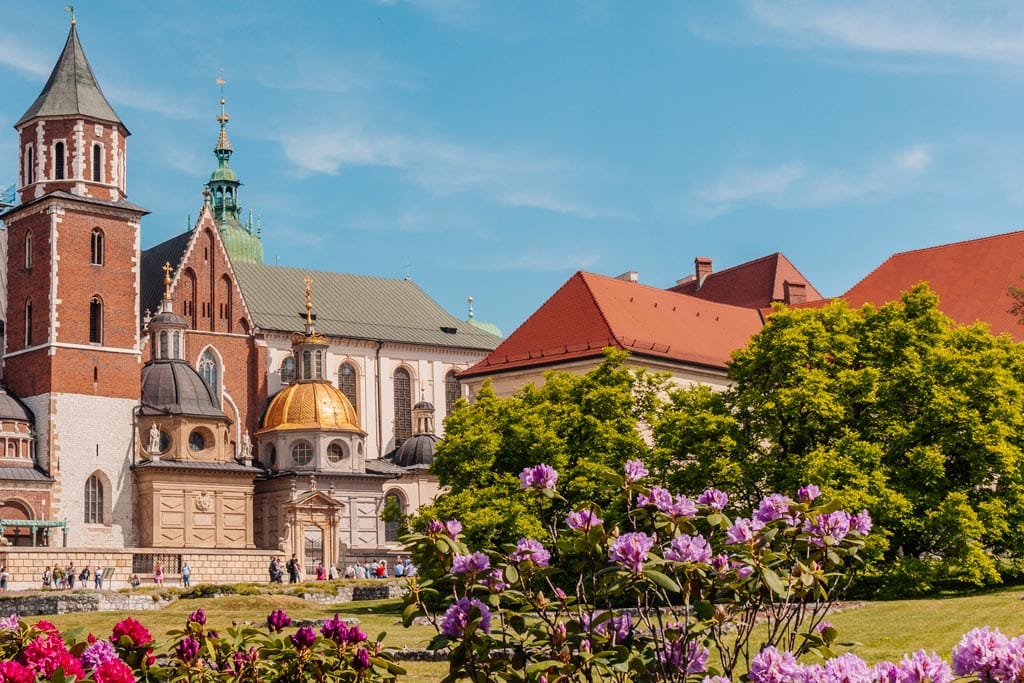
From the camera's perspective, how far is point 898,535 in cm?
3419

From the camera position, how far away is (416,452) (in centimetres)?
7706

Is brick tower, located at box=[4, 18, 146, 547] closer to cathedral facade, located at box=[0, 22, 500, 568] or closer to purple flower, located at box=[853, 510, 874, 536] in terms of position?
cathedral facade, located at box=[0, 22, 500, 568]

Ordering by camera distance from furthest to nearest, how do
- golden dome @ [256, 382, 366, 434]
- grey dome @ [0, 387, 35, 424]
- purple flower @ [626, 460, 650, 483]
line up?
golden dome @ [256, 382, 366, 434] → grey dome @ [0, 387, 35, 424] → purple flower @ [626, 460, 650, 483]

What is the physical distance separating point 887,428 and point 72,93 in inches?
1699

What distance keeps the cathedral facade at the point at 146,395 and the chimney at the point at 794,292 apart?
2046cm

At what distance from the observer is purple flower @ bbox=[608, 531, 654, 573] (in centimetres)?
917

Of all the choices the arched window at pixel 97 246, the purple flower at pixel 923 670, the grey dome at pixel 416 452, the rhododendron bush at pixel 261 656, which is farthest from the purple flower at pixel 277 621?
the grey dome at pixel 416 452

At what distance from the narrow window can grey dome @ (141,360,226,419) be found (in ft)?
18.9

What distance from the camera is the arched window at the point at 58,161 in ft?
212

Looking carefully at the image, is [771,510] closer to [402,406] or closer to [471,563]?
[471,563]

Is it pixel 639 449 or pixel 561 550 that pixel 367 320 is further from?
pixel 561 550

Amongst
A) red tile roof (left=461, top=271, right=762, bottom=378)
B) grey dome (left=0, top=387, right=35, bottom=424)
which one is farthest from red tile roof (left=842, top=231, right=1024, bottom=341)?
grey dome (left=0, top=387, right=35, bottom=424)

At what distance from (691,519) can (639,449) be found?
2819 cm

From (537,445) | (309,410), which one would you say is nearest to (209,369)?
(309,410)
